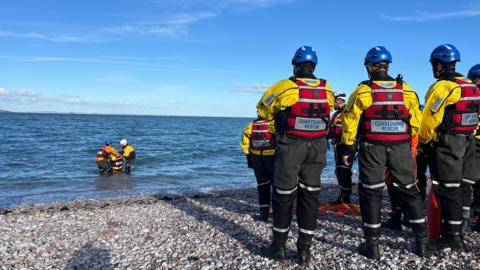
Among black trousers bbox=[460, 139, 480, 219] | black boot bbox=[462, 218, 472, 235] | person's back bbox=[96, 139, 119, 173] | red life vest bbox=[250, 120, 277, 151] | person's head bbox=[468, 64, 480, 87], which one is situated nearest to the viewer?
black trousers bbox=[460, 139, 480, 219]

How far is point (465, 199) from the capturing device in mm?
6008

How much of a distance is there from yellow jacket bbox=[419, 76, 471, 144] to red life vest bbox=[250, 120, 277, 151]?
2.88m

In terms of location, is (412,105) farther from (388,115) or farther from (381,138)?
(381,138)

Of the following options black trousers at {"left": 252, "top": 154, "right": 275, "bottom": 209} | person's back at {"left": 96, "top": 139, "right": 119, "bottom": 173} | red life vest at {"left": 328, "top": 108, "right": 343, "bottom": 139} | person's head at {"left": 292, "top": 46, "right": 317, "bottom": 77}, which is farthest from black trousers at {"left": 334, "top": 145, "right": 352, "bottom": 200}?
person's back at {"left": 96, "top": 139, "right": 119, "bottom": 173}

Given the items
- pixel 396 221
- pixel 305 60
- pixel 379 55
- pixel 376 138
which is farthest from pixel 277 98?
pixel 396 221

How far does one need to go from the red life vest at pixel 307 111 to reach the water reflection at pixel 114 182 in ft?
38.8

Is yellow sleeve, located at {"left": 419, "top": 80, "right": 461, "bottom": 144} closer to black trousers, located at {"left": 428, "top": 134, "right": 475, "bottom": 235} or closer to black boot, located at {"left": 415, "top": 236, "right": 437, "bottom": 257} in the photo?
black trousers, located at {"left": 428, "top": 134, "right": 475, "bottom": 235}

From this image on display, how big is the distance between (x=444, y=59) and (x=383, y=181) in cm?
190

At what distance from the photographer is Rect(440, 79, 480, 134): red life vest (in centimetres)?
520

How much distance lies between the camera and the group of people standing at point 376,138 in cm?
502

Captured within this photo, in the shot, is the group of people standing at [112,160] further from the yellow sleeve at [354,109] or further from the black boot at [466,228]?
the black boot at [466,228]

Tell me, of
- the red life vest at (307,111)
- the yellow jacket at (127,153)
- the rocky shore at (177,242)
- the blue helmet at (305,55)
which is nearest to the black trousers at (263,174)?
the rocky shore at (177,242)

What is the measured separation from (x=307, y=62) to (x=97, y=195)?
11.2 metres

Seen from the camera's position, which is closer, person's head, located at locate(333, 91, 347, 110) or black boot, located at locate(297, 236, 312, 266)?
black boot, located at locate(297, 236, 312, 266)
